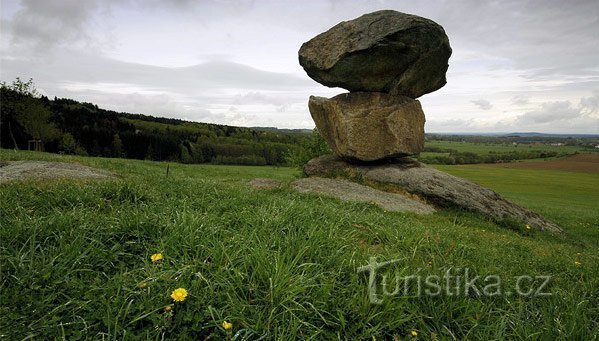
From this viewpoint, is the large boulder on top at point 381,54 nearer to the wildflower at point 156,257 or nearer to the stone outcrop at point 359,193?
the stone outcrop at point 359,193

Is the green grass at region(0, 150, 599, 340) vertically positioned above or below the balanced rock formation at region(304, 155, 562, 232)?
above

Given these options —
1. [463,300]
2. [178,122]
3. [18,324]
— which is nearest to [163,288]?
[18,324]

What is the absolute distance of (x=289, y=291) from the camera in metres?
3.47

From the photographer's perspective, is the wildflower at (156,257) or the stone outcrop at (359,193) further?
the stone outcrop at (359,193)

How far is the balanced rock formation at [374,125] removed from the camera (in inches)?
743

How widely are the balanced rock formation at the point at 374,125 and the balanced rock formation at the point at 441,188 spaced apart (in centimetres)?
80

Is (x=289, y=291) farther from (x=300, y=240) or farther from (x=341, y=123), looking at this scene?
(x=341, y=123)

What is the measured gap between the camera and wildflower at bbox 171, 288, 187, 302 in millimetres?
3211

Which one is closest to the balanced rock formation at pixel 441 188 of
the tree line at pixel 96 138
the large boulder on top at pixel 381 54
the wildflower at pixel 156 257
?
the large boulder on top at pixel 381 54

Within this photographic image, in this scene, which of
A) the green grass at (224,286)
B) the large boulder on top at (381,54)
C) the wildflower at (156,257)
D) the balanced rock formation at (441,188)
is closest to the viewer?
the green grass at (224,286)

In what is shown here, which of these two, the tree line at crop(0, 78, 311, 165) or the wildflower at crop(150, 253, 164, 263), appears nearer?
the wildflower at crop(150, 253, 164, 263)

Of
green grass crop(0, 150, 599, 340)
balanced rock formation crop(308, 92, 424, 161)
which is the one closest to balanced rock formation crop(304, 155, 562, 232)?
balanced rock formation crop(308, 92, 424, 161)

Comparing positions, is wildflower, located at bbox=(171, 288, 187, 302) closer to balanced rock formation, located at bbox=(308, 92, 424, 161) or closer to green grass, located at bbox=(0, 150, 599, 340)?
green grass, located at bbox=(0, 150, 599, 340)

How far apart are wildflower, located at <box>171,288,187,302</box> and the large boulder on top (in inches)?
642
